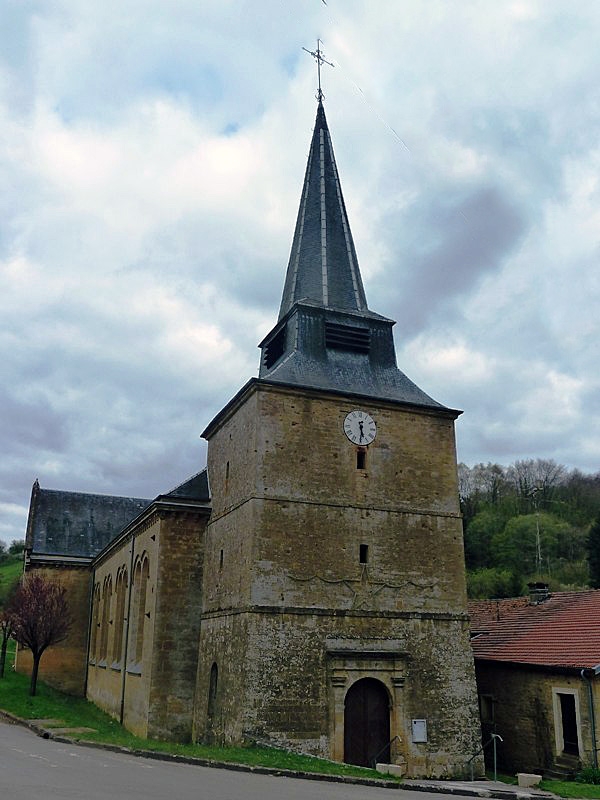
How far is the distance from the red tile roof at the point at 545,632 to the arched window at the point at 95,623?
1835 cm

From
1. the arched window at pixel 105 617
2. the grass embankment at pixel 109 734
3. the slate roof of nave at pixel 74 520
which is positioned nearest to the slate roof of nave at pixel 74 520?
the slate roof of nave at pixel 74 520

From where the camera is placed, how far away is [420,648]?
18750mm

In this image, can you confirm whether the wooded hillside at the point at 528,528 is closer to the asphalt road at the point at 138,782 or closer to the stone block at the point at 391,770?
the stone block at the point at 391,770

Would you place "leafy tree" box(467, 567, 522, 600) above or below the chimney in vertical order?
above

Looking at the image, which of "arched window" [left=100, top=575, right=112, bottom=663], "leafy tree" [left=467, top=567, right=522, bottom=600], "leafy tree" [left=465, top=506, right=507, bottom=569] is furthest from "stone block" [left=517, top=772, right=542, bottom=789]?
"leafy tree" [left=465, top=506, right=507, bottom=569]

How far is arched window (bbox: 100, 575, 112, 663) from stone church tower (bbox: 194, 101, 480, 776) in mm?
12082

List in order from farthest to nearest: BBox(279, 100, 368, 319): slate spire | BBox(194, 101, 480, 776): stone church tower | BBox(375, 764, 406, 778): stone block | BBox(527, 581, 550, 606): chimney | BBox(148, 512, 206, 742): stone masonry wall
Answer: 1. BBox(527, 581, 550, 606): chimney
2. BBox(279, 100, 368, 319): slate spire
3. BBox(148, 512, 206, 742): stone masonry wall
4. BBox(194, 101, 480, 776): stone church tower
5. BBox(375, 764, 406, 778): stone block

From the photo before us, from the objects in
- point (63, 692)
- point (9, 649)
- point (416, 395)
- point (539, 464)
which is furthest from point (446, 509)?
point (539, 464)

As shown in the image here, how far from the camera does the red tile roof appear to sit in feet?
60.6

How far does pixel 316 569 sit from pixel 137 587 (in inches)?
379

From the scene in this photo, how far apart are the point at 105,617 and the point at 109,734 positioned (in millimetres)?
13126

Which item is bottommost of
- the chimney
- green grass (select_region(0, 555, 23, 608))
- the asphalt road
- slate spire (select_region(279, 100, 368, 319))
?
the asphalt road

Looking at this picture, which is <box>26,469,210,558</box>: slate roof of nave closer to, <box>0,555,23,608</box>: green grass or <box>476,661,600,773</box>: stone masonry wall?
<box>0,555,23,608</box>: green grass

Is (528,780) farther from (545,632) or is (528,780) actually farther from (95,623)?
(95,623)
